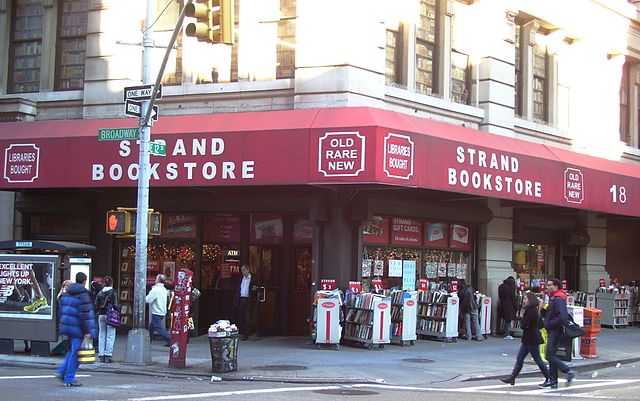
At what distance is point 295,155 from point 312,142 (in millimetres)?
461

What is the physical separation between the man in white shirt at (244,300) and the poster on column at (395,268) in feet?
11.5

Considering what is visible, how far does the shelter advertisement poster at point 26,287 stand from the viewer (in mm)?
18125

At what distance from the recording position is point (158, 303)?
19.7m

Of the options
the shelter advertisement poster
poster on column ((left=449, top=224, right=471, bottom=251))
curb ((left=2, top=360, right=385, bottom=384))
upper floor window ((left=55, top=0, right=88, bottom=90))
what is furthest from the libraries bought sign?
poster on column ((left=449, top=224, right=471, bottom=251))

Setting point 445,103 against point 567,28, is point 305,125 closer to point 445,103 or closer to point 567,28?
point 445,103

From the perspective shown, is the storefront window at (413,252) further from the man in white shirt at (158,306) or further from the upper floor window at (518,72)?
the man in white shirt at (158,306)

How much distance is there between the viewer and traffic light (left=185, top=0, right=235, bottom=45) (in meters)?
13.7

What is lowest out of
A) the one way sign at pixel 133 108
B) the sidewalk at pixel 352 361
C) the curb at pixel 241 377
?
the curb at pixel 241 377

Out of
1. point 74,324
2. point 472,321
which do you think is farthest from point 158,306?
point 472,321

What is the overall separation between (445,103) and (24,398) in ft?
45.3

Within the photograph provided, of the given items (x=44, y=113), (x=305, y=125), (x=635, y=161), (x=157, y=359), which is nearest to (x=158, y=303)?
(x=157, y=359)

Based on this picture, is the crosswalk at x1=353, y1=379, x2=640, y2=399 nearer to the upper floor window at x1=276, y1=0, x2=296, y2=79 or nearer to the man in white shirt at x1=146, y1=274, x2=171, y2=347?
the man in white shirt at x1=146, y1=274, x2=171, y2=347

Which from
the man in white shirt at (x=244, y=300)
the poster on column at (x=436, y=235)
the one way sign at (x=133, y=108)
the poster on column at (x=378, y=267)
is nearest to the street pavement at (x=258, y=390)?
the one way sign at (x=133, y=108)

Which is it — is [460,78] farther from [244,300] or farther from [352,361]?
[352,361]
